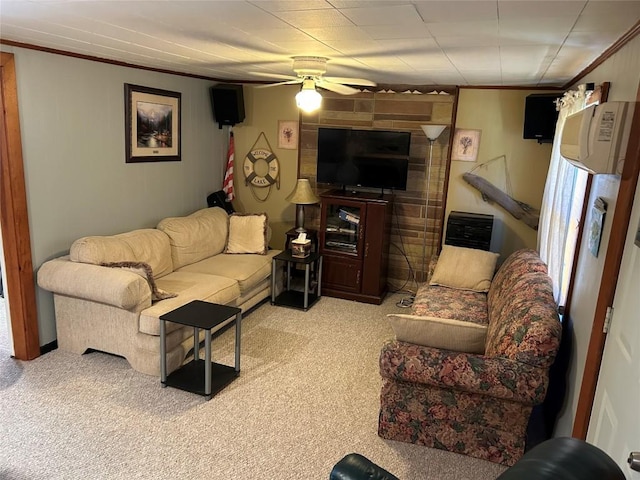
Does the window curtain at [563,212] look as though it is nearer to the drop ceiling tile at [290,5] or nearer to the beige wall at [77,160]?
the drop ceiling tile at [290,5]

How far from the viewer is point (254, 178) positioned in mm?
5551

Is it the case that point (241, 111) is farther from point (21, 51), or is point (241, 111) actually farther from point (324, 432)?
point (324, 432)

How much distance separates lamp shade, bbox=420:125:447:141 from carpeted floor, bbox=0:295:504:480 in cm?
216

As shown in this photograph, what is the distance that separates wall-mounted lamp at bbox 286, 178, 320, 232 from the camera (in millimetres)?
4957

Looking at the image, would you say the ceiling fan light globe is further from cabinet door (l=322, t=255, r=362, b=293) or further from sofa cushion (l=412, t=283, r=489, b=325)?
cabinet door (l=322, t=255, r=362, b=293)

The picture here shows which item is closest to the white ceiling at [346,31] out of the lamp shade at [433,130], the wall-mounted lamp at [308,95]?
the wall-mounted lamp at [308,95]

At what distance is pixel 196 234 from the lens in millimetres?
4602

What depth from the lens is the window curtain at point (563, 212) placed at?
9.34 ft

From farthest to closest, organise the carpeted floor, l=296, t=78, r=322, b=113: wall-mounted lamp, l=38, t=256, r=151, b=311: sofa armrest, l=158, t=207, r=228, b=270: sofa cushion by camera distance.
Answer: l=158, t=207, r=228, b=270: sofa cushion → l=296, t=78, r=322, b=113: wall-mounted lamp → l=38, t=256, r=151, b=311: sofa armrest → the carpeted floor

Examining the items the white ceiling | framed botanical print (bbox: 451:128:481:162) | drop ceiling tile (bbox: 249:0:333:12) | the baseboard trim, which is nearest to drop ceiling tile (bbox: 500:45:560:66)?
the white ceiling

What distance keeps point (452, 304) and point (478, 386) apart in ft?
4.92

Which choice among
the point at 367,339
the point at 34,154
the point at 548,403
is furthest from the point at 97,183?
the point at 548,403

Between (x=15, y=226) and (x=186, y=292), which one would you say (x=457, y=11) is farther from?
(x=15, y=226)

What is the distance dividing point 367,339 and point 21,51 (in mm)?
3304
